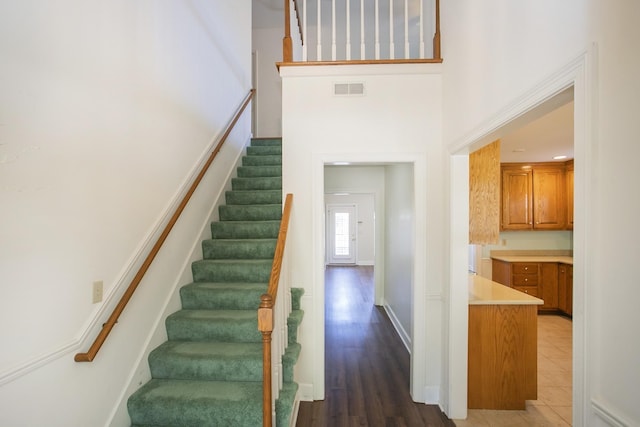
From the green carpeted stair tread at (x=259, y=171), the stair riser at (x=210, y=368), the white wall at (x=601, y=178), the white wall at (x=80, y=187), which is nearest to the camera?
the white wall at (x=601, y=178)

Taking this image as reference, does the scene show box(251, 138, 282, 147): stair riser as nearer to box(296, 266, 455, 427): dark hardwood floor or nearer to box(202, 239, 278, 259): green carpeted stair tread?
box(202, 239, 278, 259): green carpeted stair tread

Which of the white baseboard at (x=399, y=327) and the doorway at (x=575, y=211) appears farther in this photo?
the white baseboard at (x=399, y=327)

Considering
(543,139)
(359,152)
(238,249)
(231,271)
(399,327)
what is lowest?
(399,327)

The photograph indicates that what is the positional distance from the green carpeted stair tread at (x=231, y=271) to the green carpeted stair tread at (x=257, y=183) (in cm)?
125

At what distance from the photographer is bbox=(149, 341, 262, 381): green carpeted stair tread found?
2.05 m

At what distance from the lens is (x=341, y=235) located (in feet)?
35.8

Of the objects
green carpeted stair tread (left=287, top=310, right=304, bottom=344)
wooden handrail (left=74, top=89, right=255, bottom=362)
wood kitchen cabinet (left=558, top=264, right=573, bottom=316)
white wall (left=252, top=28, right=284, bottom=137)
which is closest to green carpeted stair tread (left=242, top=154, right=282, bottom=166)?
wooden handrail (left=74, top=89, right=255, bottom=362)

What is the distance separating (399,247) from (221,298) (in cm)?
264

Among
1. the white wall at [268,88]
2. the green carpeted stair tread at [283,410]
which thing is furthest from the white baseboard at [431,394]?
the white wall at [268,88]

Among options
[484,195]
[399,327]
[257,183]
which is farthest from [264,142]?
[399,327]

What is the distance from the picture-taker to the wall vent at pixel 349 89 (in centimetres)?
271

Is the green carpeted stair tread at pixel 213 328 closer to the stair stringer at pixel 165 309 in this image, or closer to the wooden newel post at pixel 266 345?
the stair stringer at pixel 165 309

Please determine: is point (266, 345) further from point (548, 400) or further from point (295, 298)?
point (548, 400)

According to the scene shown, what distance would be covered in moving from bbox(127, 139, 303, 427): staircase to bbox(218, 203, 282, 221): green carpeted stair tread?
0.04 ft
